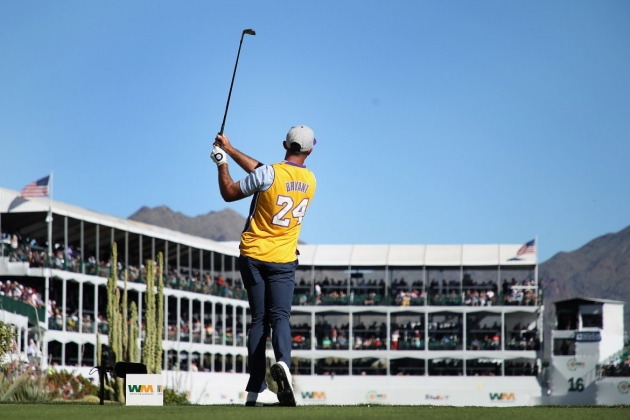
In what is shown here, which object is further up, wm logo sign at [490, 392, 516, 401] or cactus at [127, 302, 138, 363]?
cactus at [127, 302, 138, 363]

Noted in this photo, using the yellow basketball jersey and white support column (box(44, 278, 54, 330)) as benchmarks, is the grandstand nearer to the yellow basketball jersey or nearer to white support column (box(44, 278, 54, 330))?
white support column (box(44, 278, 54, 330))

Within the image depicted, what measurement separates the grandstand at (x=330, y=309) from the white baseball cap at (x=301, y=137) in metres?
37.0

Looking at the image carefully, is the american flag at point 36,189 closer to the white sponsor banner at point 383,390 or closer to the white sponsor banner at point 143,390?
the white sponsor banner at point 383,390

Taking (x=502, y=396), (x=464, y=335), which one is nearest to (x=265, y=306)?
(x=502, y=396)

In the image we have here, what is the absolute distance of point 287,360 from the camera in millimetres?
8547

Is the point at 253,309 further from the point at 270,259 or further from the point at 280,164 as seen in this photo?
the point at 280,164

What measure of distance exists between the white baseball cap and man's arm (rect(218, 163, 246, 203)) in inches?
21.5

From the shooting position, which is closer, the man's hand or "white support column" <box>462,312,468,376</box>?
the man's hand

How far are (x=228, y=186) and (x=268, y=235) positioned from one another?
50cm

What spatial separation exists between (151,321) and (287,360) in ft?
65.5

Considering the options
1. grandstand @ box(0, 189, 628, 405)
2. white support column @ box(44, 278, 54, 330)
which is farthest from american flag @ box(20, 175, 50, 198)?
white support column @ box(44, 278, 54, 330)

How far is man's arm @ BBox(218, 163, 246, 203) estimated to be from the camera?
8484mm

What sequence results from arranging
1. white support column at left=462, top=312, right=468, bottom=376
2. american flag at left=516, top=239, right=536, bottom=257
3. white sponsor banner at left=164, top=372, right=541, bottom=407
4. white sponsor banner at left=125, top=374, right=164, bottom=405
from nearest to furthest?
white sponsor banner at left=125, top=374, right=164, bottom=405 → white sponsor banner at left=164, top=372, right=541, bottom=407 → white support column at left=462, top=312, right=468, bottom=376 → american flag at left=516, top=239, right=536, bottom=257

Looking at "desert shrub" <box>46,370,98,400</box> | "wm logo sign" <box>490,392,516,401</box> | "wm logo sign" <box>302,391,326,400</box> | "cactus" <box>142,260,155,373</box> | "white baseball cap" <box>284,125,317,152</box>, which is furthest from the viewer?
"wm logo sign" <box>302,391,326,400</box>
